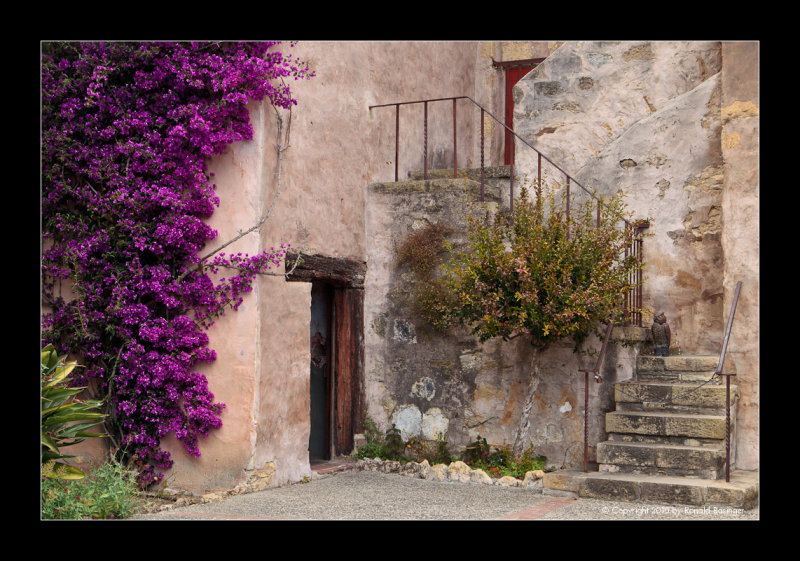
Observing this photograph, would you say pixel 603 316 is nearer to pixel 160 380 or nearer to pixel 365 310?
pixel 365 310

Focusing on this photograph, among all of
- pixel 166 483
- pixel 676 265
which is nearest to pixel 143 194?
pixel 166 483

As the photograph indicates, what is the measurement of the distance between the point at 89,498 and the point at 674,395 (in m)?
4.79

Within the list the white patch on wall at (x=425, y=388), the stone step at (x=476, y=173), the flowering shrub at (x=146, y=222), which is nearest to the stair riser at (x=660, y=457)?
the white patch on wall at (x=425, y=388)

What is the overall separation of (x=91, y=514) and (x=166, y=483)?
50.5 inches

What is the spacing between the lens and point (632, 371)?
25.5 feet

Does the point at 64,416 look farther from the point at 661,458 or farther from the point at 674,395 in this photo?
the point at 674,395

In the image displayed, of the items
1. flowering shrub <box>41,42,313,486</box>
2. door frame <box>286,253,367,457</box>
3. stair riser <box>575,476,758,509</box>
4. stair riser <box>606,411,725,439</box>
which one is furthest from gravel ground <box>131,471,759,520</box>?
door frame <box>286,253,367,457</box>

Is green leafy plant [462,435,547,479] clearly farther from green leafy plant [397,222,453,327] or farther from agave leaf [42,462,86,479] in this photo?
agave leaf [42,462,86,479]

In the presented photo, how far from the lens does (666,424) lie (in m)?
6.92

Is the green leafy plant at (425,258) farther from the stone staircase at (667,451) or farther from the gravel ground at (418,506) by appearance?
the stone staircase at (667,451)

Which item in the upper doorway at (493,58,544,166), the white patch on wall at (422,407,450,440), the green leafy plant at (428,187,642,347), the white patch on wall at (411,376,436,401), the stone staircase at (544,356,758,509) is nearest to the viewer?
the stone staircase at (544,356,758,509)

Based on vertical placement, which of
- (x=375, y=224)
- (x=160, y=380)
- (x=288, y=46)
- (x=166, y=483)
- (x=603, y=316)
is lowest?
(x=166, y=483)

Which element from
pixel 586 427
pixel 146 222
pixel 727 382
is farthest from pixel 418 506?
pixel 146 222

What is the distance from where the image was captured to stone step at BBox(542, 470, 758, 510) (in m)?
6.16
